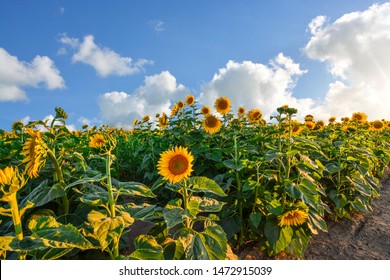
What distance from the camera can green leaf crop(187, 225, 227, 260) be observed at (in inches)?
80.5

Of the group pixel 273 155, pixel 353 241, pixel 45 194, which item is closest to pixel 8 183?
pixel 45 194

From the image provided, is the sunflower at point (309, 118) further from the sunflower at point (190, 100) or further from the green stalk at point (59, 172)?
the green stalk at point (59, 172)

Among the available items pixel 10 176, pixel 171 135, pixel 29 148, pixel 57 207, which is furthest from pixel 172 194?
pixel 10 176

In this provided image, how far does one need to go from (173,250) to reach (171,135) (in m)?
3.27

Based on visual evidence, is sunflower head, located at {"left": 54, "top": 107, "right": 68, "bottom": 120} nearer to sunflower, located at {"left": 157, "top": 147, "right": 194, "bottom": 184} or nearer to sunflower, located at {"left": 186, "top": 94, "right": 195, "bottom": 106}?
sunflower, located at {"left": 157, "top": 147, "right": 194, "bottom": 184}

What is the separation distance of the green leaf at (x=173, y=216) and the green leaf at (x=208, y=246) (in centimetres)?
19

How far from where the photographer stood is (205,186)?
7.55 feet

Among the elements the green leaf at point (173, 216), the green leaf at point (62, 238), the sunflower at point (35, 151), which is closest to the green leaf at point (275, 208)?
the green leaf at point (173, 216)

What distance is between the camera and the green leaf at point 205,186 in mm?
2243

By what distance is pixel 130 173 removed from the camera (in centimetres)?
688

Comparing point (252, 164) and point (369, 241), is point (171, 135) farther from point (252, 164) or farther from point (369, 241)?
point (369, 241)

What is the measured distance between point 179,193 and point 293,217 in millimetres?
1422

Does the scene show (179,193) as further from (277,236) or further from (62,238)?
(62,238)
